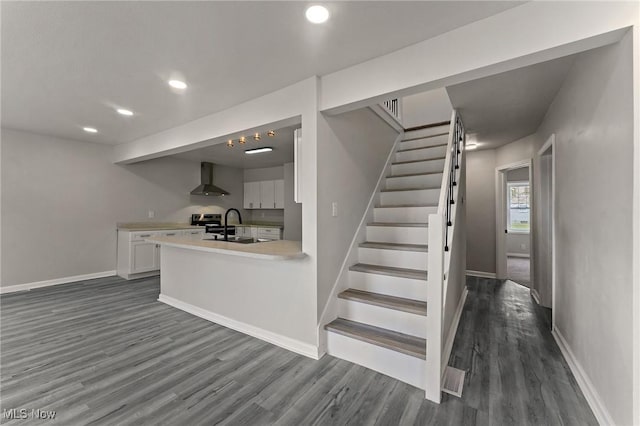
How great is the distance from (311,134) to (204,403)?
218 cm

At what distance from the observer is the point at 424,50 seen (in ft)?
6.32

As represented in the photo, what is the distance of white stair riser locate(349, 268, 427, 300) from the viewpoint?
2.47m

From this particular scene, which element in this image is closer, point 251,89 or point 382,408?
point 382,408

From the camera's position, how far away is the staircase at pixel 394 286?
2.14m

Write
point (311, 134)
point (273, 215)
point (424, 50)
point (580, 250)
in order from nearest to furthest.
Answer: point (424, 50)
point (580, 250)
point (311, 134)
point (273, 215)

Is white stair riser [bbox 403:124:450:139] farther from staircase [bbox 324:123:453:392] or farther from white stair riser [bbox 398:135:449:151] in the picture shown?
staircase [bbox 324:123:453:392]

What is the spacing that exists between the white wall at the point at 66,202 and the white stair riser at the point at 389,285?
4.93m

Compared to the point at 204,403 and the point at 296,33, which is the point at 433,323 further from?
the point at 296,33

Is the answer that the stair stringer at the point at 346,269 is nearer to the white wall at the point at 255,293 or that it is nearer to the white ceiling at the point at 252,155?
the white wall at the point at 255,293

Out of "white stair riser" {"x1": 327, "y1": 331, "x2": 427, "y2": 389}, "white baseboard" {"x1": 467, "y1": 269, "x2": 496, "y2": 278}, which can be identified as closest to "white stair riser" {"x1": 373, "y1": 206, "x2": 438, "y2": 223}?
"white stair riser" {"x1": 327, "y1": 331, "x2": 427, "y2": 389}

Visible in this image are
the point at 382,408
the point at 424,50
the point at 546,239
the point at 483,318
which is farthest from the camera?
the point at 546,239

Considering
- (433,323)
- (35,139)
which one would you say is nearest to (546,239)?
(433,323)

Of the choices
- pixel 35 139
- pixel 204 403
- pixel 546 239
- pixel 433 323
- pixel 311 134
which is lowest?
pixel 204 403

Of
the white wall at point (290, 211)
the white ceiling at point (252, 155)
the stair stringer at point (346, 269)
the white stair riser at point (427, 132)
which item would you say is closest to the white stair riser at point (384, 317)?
the stair stringer at point (346, 269)
